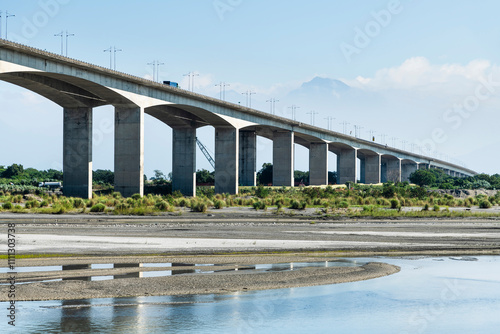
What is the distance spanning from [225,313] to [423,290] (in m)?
4.48

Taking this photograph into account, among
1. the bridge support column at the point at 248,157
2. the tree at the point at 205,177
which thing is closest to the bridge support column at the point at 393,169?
the tree at the point at 205,177

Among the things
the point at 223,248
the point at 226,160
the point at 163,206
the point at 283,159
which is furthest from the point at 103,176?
the point at 223,248

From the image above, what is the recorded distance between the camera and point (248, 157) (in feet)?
325

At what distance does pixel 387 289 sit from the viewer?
496 inches

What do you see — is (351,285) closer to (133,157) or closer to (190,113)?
(133,157)

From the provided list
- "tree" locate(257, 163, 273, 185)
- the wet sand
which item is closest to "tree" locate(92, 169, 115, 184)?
"tree" locate(257, 163, 273, 185)

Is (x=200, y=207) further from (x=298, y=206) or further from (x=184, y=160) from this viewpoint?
(x=184, y=160)

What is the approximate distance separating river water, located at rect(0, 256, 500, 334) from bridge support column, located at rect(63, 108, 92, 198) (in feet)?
171

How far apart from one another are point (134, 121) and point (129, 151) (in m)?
3.05

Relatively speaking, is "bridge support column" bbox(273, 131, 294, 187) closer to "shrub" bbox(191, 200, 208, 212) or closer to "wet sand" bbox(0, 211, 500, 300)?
"shrub" bbox(191, 200, 208, 212)

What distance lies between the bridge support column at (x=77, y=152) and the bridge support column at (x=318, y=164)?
5919 cm

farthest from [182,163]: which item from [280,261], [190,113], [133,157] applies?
[280,261]

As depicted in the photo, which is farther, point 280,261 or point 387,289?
point 280,261

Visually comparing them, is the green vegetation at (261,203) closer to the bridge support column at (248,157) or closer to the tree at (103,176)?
the bridge support column at (248,157)
